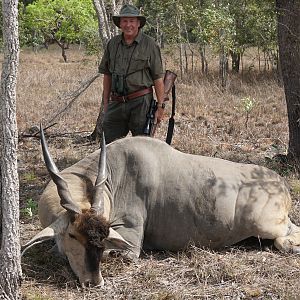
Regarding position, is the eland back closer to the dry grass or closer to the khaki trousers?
the dry grass

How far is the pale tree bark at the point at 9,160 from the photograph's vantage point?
13.1 ft

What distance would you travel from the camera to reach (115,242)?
488cm

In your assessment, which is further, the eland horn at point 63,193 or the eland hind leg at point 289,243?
the eland hind leg at point 289,243

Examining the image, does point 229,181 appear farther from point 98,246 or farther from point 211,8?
point 211,8

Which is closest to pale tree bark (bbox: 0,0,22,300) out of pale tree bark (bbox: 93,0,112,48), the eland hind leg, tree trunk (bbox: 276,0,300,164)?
the eland hind leg

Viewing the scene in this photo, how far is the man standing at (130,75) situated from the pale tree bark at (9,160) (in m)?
2.89

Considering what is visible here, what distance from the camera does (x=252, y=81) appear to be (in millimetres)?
18516

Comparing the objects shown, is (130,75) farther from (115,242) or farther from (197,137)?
(197,137)

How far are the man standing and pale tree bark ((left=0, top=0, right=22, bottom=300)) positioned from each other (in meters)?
2.89

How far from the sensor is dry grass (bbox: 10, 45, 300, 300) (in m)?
4.69

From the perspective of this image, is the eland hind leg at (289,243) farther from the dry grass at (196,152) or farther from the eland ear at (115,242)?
the eland ear at (115,242)

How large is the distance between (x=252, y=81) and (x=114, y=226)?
1385 centimetres

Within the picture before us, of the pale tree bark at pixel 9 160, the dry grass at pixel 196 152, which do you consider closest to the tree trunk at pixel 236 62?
the dry grass at pixel 196 152

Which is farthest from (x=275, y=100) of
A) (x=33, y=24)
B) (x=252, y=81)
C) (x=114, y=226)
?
(x=33, y=24)
